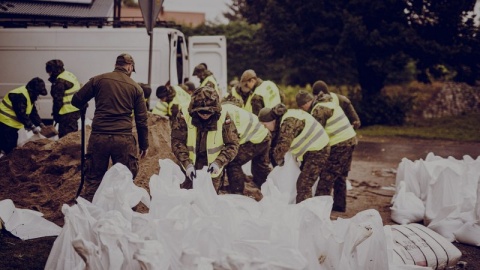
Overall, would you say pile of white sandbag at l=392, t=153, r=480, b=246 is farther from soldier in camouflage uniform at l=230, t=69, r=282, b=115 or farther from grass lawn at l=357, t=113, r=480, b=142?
grass lawn at l=357, t=113, r=480, b=142

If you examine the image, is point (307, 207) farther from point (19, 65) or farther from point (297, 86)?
point (297, 86)

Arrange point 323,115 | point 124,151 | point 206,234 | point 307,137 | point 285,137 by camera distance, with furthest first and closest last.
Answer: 1. point 323,115
2. point 307,137
3. point 285,137
4. point 124,151
5. point 206,234

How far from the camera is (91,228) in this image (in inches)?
151

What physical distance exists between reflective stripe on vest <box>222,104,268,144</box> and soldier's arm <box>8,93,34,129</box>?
3.26m

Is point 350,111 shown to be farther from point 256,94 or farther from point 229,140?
point 229,140

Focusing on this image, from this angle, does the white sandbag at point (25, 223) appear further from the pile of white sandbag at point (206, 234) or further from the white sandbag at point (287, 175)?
the white sandbag at point (287, 175)

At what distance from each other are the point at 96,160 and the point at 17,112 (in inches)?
127

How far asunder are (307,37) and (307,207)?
14.6m

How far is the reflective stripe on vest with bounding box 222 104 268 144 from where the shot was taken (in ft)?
20.6

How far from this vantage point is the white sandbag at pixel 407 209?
6.58 meters

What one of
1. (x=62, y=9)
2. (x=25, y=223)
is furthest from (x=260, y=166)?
(x=62, y=9)

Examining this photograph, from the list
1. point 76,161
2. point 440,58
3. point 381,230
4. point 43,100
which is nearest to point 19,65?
point 43,100

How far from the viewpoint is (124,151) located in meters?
5.53

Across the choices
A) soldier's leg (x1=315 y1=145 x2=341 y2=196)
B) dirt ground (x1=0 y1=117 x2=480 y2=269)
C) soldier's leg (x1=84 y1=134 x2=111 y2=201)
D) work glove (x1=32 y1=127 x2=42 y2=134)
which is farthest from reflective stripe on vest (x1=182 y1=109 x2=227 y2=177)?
work glove (x1=32 y1=127 x2=42 y2=134)
